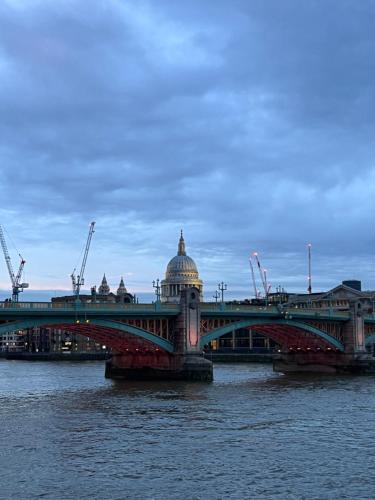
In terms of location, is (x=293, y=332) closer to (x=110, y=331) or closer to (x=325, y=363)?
(x=325, y=363)

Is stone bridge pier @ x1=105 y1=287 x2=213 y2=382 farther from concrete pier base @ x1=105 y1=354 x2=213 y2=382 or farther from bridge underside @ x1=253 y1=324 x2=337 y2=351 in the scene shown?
bridge underside @ x1=253 y1=324 x2=337 y2=351

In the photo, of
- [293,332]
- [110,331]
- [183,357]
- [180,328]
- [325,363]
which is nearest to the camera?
[110,331]

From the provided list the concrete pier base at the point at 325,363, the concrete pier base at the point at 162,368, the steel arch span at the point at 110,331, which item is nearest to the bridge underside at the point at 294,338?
the concrete pier base at the point at 325,363

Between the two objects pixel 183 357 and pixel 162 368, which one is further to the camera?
pixel 162 368

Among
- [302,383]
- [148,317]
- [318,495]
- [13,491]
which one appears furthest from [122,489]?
[302,383]

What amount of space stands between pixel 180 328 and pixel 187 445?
48189 millimetres

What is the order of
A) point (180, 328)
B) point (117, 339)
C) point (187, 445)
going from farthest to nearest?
point (117, 339) → point (180, 328) → point (187, 445)

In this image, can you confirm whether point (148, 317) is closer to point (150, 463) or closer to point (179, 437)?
point (179, 437)

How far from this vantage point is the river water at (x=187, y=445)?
35.4 meters

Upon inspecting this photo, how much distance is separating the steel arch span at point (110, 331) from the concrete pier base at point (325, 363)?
1529 inches

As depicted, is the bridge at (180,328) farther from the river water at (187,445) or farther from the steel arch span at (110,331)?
the river water at (187,445)

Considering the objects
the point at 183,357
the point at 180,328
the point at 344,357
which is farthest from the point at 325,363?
the point at 183,357

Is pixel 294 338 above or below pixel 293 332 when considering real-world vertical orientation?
below

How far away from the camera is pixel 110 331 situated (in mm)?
92125
